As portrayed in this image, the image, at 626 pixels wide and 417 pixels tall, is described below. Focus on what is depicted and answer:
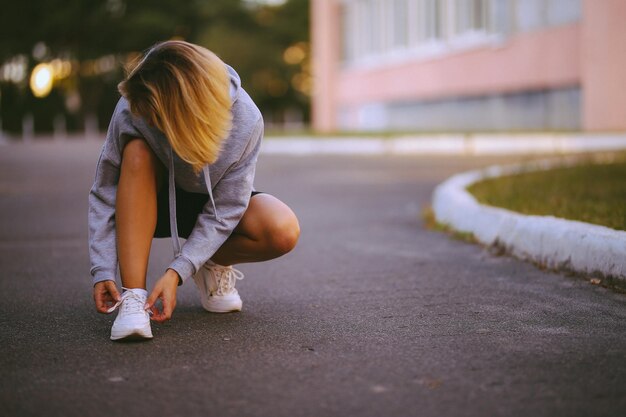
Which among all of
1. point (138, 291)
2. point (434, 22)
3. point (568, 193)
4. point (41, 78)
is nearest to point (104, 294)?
point (138, 291)

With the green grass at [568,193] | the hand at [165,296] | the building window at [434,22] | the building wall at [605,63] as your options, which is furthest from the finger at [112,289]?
the building window at [434,22]

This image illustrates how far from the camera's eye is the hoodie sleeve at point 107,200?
3605mm

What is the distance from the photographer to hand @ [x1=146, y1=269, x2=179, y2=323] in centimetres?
346

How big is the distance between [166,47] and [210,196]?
0.62 meters

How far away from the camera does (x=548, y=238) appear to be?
5211mm

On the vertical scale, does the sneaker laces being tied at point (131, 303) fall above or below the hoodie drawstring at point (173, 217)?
below

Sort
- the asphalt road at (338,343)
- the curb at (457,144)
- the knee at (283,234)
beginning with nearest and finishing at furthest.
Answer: the asphalt road at (338,343), the knee at (283,234), the curb at (457,144)

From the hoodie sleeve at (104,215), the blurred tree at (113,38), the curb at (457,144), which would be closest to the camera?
the hoodie sleeve at (104,215)

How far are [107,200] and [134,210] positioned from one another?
0.18 meters

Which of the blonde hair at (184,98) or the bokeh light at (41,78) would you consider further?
the bokeh light at (41,78)

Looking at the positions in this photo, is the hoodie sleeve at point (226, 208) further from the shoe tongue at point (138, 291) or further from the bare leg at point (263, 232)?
the shoe tongue at point (138, 291)

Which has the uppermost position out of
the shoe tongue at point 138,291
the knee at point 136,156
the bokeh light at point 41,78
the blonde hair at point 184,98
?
the bokeh light at point 41,78

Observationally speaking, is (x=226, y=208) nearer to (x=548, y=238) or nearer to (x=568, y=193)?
(x=548, y=238)

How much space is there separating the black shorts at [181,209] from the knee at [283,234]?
0.20 meters
